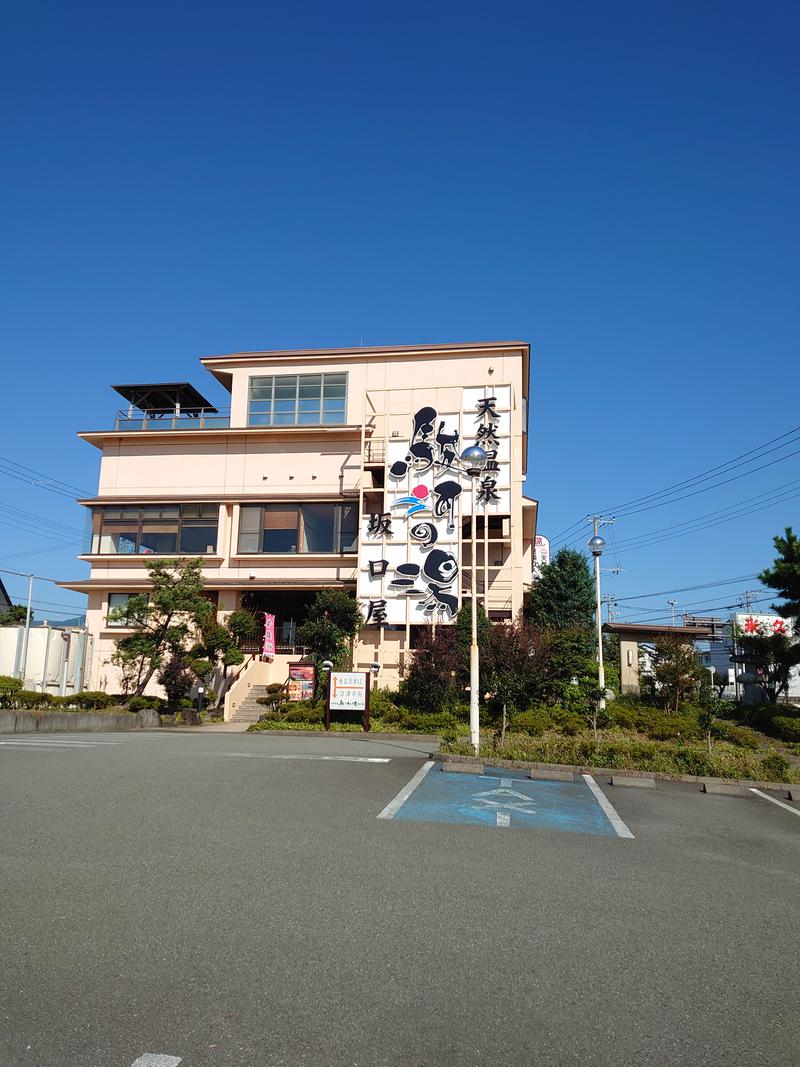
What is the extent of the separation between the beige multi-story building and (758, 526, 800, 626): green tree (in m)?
9.45

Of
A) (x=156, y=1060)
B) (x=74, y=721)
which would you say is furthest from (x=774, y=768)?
(x=74, y=721)

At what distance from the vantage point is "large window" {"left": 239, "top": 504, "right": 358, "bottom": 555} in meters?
32.0

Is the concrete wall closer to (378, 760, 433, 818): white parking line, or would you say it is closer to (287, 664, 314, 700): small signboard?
(287, 664, 314, 700): small signboard

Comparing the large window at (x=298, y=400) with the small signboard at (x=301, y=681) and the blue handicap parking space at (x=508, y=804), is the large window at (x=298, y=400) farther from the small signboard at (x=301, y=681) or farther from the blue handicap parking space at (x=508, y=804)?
the blue handicap parking space at (x=508, y=804)

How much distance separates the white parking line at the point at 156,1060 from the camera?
11.2ft

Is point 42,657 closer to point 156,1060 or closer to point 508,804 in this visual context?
point 508,804

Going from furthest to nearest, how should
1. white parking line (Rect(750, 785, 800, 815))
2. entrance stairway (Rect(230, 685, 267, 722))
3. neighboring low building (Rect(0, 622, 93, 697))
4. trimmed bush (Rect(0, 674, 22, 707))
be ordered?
neighboring low building (Rect(0, 622, 93, 697)) → entrance stairway (Rect(230, 685, 267, 722)) → trimmed bush (Rect(0, 674, 22, 707)) → white parking line (Rect(750, 785, 800, 815))

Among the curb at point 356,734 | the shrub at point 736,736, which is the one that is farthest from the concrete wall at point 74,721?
the shrub at point 736,736

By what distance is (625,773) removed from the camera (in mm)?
12930

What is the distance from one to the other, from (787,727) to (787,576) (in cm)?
421

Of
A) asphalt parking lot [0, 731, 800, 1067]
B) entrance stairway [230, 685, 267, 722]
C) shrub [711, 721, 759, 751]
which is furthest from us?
entrance stairway [230, 685, 267, 722]

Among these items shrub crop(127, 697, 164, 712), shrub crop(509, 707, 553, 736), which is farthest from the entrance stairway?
shrub crop(509, 707, 553, 736)

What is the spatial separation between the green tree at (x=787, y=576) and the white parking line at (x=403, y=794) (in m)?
14.3

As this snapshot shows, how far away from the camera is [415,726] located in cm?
2230
